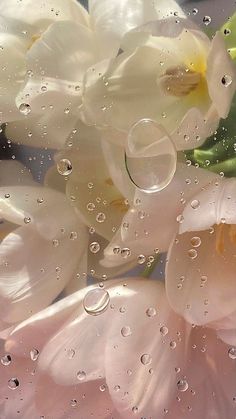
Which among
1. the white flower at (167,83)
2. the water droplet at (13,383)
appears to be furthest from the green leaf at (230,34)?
the water droplet at (13,383)

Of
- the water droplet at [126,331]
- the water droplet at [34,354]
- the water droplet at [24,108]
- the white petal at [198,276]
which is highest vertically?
the water droplet at [24,108]

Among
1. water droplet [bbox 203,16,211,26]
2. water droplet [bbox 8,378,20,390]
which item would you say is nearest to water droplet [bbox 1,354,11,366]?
water droplet [bbox 8,378,20,390]

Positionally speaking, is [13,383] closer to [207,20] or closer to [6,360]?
[6,360]

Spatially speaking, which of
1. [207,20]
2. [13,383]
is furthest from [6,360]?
[207,20]

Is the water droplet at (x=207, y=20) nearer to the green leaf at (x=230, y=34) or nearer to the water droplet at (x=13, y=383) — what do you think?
the green leaf at (x=230, y=34)

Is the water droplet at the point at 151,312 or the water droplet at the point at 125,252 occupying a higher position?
the water droplet at the point at 125,252
